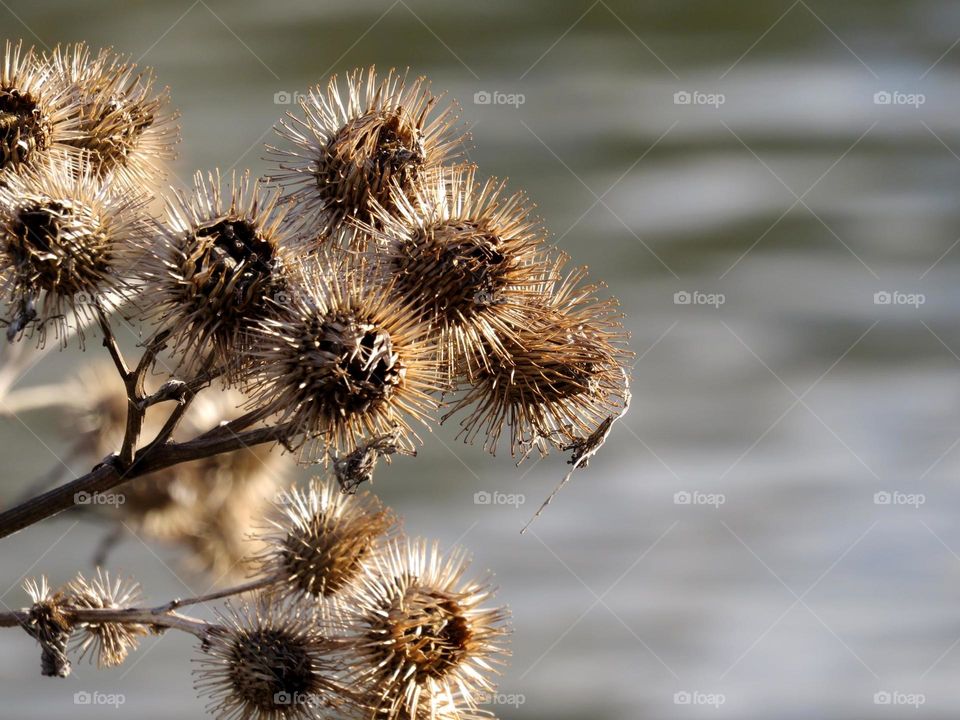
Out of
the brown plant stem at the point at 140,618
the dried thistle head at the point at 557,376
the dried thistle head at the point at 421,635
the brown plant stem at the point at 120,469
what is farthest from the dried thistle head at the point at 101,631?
the dried thistle head at the point at 557,376

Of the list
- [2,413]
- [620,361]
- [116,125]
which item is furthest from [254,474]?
[620,361]

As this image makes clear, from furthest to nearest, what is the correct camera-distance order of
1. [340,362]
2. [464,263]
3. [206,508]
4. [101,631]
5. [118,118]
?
[206,508] → [118,118] → [101,631] → [464,263] → [340,362]

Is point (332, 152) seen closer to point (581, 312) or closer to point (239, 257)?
point (239, 257)

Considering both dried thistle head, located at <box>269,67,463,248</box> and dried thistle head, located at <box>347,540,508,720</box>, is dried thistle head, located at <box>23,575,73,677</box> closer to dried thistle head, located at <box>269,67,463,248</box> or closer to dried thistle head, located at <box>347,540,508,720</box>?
dried thistle head, located at <box>347,540,508,720</box>

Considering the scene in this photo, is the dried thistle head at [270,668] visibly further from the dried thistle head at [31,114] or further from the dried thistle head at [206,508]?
the dried thistle head at [31,114]

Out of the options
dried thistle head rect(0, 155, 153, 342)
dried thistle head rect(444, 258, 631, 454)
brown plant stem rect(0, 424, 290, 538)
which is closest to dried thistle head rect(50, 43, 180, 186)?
dried thistle head rect(0, 155, 153, 342)

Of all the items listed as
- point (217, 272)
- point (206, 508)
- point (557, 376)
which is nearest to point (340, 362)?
point (217, 272)

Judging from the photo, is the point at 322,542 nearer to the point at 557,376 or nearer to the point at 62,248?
the point at 557,376
